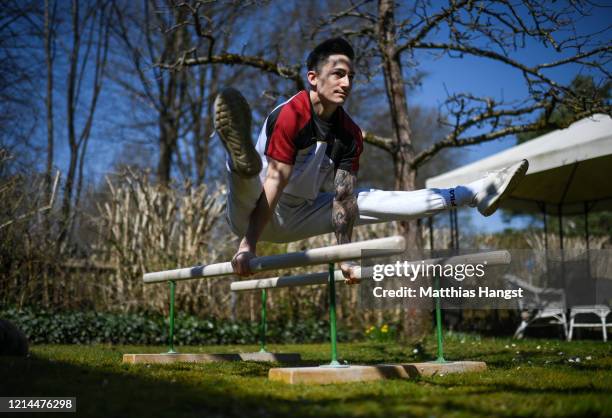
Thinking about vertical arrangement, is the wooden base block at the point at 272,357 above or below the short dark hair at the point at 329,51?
below

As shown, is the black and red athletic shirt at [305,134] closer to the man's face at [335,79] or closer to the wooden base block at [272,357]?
the man's face at [335,79]

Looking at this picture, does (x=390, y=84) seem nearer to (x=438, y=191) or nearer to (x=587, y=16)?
(x=587, y=16)

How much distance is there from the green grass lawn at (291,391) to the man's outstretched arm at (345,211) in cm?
92

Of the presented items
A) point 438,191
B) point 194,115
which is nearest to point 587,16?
point 438,191

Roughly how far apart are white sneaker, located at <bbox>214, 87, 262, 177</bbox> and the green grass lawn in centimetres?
126

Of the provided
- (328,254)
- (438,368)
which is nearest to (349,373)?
(328,254)

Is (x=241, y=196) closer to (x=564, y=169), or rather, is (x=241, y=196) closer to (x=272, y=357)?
(x=272, y=357)

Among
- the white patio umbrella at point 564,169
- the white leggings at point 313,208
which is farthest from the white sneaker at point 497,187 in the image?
the white patio umbrella at point 564,169

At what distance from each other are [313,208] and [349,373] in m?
1.38

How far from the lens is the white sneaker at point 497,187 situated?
12.4 feet

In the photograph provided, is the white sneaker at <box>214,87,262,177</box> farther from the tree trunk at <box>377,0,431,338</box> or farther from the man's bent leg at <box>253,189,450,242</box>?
the tree trunk at <box>377,0,431,338</box>

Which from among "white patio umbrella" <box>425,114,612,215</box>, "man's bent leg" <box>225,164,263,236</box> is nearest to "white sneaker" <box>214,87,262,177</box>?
"man's bent leg" <box>225,164,263,236</box>

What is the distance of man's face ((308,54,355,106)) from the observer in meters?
4.07

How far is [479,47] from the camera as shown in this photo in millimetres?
7648
